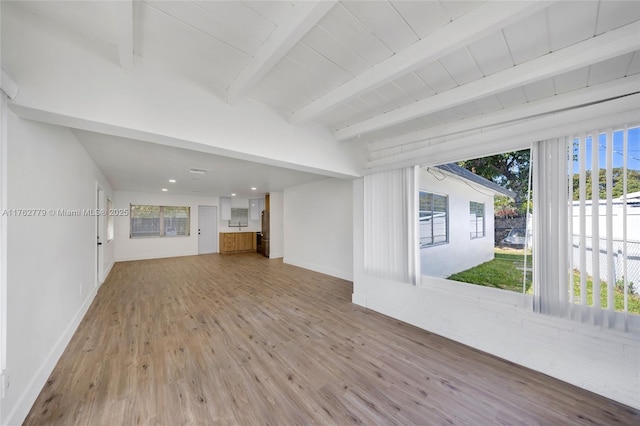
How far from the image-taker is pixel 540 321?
6.89 ft

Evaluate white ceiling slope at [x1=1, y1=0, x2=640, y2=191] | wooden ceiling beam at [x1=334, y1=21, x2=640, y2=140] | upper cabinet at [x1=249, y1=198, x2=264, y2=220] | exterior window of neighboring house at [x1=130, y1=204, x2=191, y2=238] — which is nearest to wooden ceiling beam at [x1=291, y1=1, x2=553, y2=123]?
white ceiling slope at [x1=1, y1=0, x2=640, y2=191]

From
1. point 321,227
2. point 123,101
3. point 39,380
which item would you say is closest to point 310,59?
point 123,101

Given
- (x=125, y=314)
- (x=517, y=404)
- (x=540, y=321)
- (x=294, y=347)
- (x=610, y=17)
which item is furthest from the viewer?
(x=125, y=314)

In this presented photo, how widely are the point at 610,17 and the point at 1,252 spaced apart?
12.2ft

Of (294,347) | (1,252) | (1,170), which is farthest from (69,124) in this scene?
(294,347)

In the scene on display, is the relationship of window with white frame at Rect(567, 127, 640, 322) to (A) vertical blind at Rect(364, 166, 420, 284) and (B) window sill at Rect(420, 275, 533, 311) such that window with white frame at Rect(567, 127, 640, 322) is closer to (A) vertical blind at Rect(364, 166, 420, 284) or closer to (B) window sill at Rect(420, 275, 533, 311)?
(B) window sill at Rect(420, 275, 533, 311)

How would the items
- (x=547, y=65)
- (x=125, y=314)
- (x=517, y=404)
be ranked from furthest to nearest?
(x=125, y=314), (x=517, y=404), (x=547, y=65)

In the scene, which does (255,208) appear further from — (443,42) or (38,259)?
(443,42)

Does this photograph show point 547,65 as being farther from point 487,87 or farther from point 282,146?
point 282,146

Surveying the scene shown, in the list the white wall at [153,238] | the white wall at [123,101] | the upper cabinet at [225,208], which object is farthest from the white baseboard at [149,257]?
the white wall at [123,101]

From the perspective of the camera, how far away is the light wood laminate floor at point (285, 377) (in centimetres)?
163

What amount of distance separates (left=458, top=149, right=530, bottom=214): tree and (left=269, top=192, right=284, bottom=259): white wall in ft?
19.0

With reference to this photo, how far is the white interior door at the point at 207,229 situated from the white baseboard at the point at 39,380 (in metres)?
6.48

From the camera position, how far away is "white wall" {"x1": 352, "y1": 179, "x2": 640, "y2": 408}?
1.78 metres
